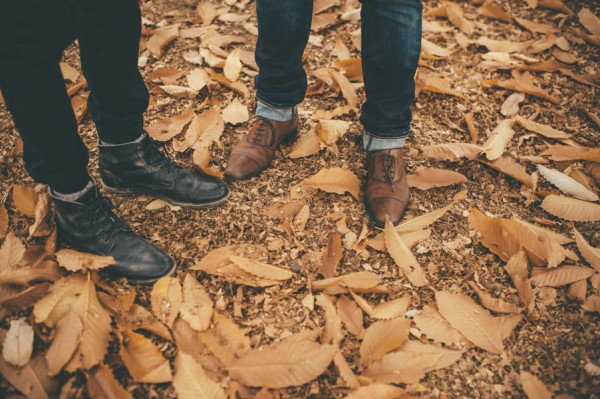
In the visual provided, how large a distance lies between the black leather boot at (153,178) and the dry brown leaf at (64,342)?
0.49 m

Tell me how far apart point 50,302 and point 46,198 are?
0.36m

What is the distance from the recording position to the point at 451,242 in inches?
56.6

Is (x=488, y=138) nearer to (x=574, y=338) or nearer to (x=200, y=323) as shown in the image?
(x=574, y=338)

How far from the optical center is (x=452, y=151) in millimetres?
1673

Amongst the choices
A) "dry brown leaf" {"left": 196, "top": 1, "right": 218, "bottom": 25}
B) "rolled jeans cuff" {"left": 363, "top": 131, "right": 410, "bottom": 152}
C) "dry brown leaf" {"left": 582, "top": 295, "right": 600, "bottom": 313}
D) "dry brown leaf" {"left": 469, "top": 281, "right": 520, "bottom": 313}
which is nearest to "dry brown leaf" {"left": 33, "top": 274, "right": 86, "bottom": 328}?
"rolled jeans cuff" {"left": 363, "top": 131, "right": 410, "bottom": 152}

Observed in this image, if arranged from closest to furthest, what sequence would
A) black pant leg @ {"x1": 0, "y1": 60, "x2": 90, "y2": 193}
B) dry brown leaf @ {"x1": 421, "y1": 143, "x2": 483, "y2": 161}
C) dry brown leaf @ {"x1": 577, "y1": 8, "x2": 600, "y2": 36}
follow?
black pant leg @ {"x1": 0, "y1": 60, "x2": 90, "y2": 193} < dry brown leaf @ {"x1": 421, "y1": 143, "x2": 483, "y2": 161} < dry brown leaf @ {"x1": 577, "y1": 8, "x2": 600, "y2": 36}

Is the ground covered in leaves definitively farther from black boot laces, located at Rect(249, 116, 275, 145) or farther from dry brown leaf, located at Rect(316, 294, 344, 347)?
black boot laces, located at Rect(249, 116, 275, 145)

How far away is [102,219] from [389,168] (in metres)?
0.95

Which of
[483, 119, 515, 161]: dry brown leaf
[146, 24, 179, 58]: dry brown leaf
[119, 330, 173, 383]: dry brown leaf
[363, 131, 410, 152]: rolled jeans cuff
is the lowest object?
[119, 330, 173, 383]: dry brown leaf

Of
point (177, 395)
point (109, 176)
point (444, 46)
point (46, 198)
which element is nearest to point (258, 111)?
point (109, 176)

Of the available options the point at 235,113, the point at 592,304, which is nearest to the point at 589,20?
the point at 592,304

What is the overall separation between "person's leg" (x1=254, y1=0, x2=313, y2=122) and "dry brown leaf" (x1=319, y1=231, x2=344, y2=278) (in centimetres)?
54

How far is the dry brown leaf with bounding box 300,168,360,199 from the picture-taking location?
5.01 feet

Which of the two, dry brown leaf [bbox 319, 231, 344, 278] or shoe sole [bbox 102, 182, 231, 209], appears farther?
shoe sole [bbox 102, 182, 231, 209]
